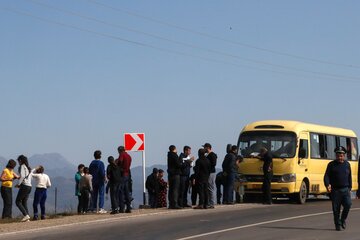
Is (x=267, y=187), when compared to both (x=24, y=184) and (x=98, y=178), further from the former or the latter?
(x=24, y=184)

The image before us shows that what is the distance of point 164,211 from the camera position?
2541cm

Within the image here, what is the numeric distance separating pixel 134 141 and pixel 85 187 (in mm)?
4030

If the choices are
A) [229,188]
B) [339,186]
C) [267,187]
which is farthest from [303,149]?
[339,186]

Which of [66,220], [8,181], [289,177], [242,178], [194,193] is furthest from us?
[242,178]

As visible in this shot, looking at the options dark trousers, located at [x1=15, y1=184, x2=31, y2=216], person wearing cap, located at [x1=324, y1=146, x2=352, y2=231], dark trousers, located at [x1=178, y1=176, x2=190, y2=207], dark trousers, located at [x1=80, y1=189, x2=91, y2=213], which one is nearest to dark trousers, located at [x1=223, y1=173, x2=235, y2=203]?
dark trousers, located at [x1=178, y1=176, x2=190, y2=207]

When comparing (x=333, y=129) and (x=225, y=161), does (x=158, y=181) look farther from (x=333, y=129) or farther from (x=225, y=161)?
(x=333, y=129)

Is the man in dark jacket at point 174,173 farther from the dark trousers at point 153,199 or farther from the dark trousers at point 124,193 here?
the dark trousers at point 124,193

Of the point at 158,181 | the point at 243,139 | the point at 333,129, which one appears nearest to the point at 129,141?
the point at 158,181

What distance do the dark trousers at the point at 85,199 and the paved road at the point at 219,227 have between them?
255 cm

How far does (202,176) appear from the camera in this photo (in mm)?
26234

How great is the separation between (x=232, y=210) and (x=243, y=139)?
484 centimetres

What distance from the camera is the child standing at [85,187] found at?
2528 centimetres

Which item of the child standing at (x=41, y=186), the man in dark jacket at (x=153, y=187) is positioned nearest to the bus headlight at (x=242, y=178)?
the man in dark jacket at (x=153, y=187)

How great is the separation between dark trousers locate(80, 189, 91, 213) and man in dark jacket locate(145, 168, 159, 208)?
8.95 feet
